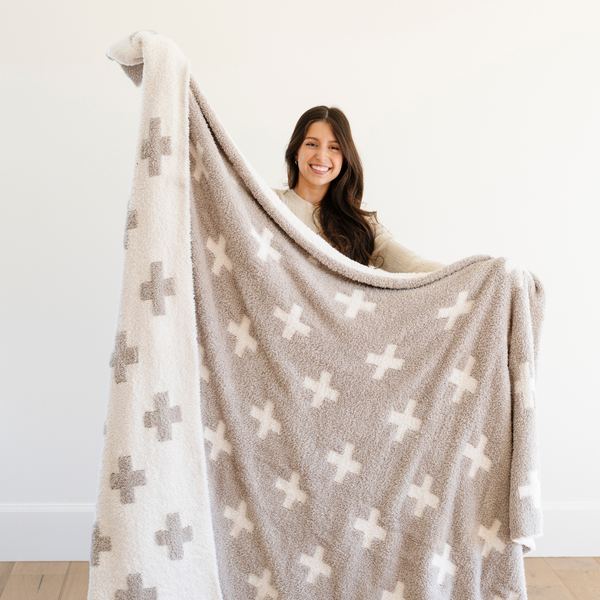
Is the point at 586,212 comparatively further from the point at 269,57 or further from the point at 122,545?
the point at 122,545

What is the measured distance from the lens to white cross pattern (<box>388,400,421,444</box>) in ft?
3.46

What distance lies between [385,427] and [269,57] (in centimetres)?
125

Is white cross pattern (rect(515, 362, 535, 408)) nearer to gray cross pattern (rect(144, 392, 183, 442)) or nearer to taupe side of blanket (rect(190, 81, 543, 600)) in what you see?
taupe side of blanket (rect(190, 81, 543, 600))

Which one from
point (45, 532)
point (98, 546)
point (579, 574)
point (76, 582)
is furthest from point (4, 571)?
point (579, 574)

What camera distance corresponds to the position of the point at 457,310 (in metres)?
1.09

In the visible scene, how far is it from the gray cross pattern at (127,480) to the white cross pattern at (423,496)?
0.49 metres

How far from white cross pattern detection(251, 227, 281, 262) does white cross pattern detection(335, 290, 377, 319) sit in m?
0.15

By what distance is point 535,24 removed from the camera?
181cm

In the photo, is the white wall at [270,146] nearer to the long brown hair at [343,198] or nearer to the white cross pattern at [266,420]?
the long brown hair at [343,198]

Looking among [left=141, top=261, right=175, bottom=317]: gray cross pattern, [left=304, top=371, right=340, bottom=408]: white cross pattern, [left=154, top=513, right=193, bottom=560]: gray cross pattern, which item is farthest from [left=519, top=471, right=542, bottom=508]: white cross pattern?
[left=141, top=261, right=175, bottom=317]: gray cross pattern

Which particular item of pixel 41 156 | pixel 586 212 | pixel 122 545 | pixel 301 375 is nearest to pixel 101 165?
pixel 41 156

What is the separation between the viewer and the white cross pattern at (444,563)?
3.37 feet

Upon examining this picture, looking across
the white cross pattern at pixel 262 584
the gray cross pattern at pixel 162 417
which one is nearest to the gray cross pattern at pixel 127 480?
the gray cross pattern at pixel 162 417

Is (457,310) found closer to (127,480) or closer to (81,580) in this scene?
(127,480)
